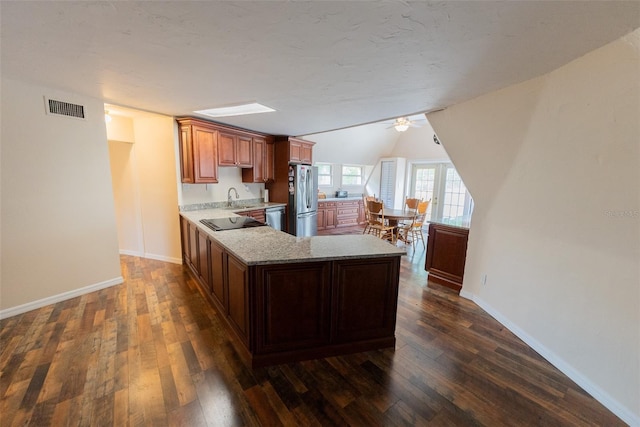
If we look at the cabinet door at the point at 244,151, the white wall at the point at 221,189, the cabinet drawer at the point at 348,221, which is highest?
the cabinet door at the point at 244,151

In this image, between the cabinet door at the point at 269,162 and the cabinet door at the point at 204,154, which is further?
the cabinet door at the point at 269,162

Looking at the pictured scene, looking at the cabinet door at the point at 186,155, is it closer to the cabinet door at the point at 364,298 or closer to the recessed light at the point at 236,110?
the recessed light at the point at 236,110

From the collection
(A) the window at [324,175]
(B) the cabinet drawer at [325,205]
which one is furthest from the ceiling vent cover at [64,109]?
(A) the window at [324,175]

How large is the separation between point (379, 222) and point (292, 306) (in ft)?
12.3

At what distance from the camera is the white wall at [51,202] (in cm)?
241

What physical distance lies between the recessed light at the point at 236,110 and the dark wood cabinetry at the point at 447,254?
266 centimetres

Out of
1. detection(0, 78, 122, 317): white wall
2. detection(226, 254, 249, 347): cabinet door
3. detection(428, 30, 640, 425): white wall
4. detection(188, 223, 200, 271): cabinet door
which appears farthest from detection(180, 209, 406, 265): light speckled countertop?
detection(0, 78, 122, 317): white wall

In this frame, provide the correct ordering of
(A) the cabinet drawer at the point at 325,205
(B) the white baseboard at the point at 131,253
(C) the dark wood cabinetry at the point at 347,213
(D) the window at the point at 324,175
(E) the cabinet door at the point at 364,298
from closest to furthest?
1. (E) the cabinet door at the point at 364,298
2. (B) the white baseboard at the point at 131,253
3. (A) the cabinet drawer at the point at 325,205
4. (C) the dark wood cabinetry at the point at 347,213
5. (D) the window at the point at 324,175

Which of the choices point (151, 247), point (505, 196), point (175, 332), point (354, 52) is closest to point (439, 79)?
point (354, 52)

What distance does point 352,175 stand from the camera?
26.4 feet

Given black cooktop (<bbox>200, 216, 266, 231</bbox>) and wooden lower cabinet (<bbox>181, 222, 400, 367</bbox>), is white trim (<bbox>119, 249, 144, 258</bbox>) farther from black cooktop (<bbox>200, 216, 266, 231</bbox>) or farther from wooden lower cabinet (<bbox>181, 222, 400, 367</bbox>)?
wooden lower cabinet (<bbox>181, 222, 400, 367</bbox>)

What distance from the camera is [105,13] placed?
4.24 ft

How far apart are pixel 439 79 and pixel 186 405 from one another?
2887 millimetres

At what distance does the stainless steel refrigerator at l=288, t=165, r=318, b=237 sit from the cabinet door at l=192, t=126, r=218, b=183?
5.03 ft
